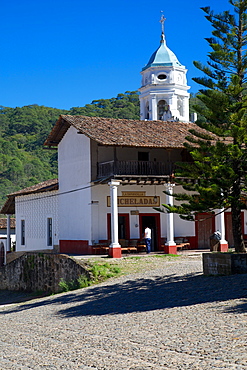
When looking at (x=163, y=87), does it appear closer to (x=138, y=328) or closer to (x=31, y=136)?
(x=138, y=328)

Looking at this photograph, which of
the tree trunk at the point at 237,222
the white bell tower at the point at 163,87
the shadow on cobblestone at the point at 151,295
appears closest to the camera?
the shadow on cobblestone at the point at 151,295

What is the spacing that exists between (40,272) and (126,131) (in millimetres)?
7764

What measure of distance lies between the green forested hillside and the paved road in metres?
50.1

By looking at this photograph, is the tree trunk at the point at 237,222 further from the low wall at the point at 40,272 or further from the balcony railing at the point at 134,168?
the balcony railing at the point at 134,168

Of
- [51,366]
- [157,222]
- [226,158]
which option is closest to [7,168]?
[157,222]

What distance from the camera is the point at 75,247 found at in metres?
26.8

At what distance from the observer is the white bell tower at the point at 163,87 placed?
120 ft

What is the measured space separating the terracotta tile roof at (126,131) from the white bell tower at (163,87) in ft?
24.8

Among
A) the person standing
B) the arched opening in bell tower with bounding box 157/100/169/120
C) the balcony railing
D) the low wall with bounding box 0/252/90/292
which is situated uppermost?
the arched opening in bell tower with bounding box 157/100/169/120

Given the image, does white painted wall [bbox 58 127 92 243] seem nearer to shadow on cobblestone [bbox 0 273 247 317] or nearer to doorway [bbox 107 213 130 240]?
doorway [bbox 107 213 130 240]

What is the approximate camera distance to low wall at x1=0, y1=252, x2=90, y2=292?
19875 millimetres

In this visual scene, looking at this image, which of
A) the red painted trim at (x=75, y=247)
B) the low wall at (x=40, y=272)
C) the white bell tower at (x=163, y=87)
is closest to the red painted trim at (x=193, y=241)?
the red painted trim at (x=75, y=247)

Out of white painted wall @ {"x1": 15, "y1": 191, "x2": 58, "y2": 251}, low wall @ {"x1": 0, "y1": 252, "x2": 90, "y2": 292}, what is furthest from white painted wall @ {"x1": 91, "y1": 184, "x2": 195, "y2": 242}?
white painted wall @ {"x1": 15, "y1": 191, "x2": 58, "y2": 251}

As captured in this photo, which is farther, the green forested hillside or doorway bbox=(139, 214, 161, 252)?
the green forested hillside
